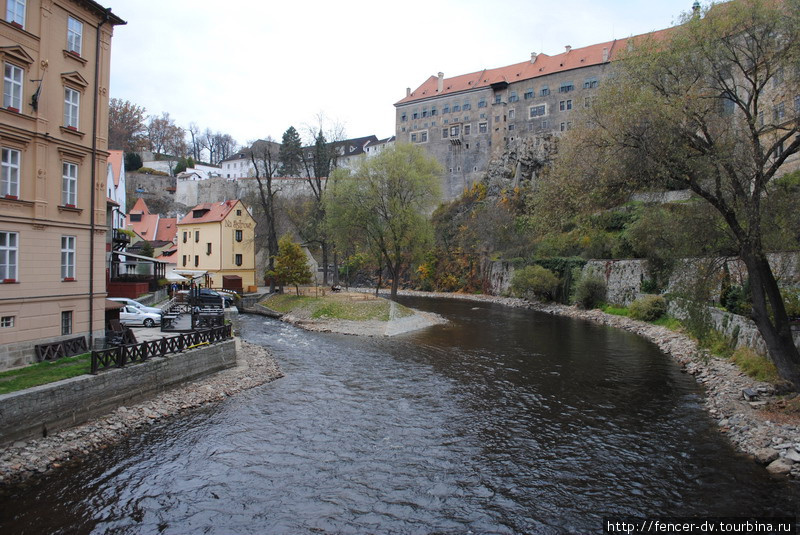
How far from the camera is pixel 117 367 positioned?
546 inches

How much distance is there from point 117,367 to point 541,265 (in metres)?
40.9

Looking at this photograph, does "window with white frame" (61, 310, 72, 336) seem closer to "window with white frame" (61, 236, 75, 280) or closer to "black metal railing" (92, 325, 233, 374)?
"window with white frame" (61, 236, 75, 280)

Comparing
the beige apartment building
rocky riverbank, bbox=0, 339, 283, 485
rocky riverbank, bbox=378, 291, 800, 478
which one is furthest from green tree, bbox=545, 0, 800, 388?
the beige apartment building

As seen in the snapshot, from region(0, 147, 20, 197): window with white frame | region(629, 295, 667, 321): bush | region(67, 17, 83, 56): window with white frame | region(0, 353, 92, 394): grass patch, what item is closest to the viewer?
region(0, 353, 92, 394): grass patch

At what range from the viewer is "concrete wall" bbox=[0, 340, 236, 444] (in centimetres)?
1075

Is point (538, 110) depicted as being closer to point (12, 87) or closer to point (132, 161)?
point (12, 87)

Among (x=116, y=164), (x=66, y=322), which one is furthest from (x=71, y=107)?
(x=116, y=164)

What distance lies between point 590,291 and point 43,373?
1484 inches

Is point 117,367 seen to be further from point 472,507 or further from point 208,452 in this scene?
point 472,507

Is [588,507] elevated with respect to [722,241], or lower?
lower

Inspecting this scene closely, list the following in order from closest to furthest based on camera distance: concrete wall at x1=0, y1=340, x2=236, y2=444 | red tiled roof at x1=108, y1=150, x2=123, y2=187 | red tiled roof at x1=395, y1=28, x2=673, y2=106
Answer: concrete wall at x1=0, y1=340, x2=236, y2=444, red tiled roof at x1=108, y1=150, x2=123, y2=187, red tiled roof at x1=395, y1=28, x2=673, y2=106

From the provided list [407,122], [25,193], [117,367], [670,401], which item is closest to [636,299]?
[670,401]

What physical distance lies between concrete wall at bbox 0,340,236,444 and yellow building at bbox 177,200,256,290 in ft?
106

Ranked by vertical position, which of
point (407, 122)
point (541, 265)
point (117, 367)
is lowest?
point (117, 367)
